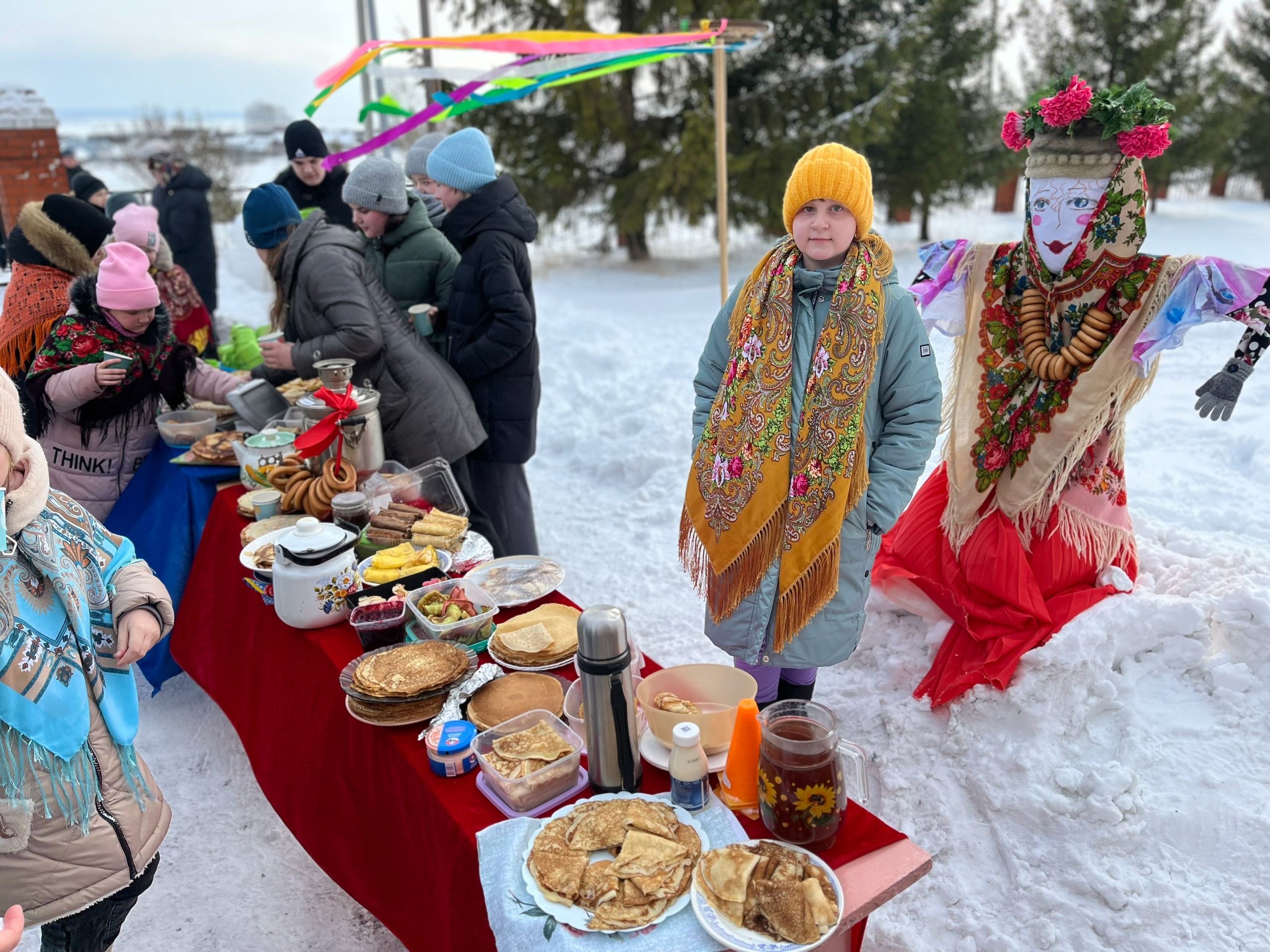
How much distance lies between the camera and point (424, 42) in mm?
5148

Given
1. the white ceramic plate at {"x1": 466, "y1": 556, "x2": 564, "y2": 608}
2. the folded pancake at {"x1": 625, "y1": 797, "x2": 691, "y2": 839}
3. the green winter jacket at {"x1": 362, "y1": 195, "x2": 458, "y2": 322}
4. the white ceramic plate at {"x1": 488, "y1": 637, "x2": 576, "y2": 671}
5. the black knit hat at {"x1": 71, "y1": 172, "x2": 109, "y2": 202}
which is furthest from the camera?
the black knit hat at {"x1": 71, "y1": 172, "x2": 109, "y2": 202}

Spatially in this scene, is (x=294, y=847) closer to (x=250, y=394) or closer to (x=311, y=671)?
(x=311, y=671)

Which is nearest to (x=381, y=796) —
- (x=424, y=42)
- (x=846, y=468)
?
(x=846, y=468)

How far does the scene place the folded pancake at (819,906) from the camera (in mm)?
1423

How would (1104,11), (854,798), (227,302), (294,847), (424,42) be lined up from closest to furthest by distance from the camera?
(854,798), (294,847), (424,42), (227,302), (1104,11)

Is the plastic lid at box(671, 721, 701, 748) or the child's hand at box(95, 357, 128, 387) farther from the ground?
the child's hand at box(95, 357, 128, 387)

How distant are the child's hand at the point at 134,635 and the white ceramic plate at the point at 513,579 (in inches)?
35.6

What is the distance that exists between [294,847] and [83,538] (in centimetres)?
157

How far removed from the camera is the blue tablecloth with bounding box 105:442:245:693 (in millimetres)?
3617

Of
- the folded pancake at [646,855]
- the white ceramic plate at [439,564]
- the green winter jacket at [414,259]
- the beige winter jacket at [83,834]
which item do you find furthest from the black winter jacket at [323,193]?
the folded pancake at [646,855]

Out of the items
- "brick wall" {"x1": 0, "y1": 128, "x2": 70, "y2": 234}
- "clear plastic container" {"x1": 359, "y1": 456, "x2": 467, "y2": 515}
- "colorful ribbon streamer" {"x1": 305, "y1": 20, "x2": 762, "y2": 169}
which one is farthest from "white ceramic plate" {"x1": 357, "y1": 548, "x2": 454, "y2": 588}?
"brick wall" {"x1": 0, "y1": 128, "x2": 70, "y2": 234}

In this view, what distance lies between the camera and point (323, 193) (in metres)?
5.54

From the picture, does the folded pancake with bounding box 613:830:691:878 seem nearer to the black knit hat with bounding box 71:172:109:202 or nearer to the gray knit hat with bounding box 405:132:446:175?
the gray knit hat with bounding box 405:132:446:175

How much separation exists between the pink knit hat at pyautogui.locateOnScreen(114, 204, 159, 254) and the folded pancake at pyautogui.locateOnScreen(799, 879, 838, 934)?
16.0ft
